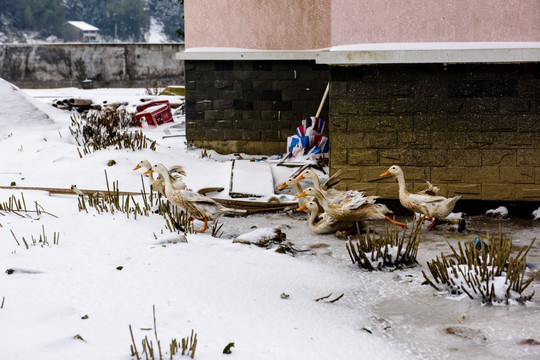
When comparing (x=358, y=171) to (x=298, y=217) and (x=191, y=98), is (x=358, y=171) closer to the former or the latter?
(x=298, y=217)

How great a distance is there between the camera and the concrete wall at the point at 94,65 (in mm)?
28797

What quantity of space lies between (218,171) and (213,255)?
432 centimetres

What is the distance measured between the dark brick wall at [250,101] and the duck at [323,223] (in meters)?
4.73

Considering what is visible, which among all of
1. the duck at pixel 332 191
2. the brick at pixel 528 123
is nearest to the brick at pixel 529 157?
the brick at pixel 528 123

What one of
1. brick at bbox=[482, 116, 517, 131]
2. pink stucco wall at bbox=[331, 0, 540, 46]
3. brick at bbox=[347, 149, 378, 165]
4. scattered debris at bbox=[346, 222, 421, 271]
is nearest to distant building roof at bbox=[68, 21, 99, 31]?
pink stucco wall at bbox=[331, 0, 540, 46]

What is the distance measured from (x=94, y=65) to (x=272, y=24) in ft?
61.9

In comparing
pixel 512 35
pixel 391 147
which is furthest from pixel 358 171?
pixel 512 35

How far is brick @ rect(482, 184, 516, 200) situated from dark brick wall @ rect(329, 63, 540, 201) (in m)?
0.01

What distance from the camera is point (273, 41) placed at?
1174 centimetres

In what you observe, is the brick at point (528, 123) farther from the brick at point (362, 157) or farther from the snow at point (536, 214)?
the brick at point (362, 157)

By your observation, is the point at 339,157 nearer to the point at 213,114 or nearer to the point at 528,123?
the point at 528,123

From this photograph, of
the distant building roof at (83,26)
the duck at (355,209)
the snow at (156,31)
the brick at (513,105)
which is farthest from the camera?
the snow at (156,31)

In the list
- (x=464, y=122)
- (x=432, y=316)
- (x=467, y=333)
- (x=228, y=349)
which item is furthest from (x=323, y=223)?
(x=228, y=349)

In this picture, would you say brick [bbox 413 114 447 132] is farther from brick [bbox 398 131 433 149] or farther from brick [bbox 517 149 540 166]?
brick [bbox 517 149 540 166]
